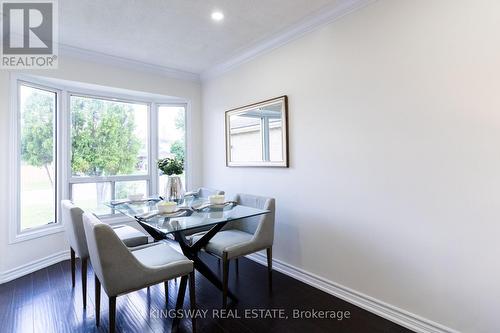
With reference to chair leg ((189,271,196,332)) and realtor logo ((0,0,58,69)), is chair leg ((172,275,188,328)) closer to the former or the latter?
chair leg ((189,271,196,332))

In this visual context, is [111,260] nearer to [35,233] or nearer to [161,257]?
[161,257]

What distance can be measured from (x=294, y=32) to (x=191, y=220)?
2.16m

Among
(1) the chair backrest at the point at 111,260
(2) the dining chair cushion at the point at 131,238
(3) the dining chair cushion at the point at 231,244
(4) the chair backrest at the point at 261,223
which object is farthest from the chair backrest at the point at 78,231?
(4) the chair backrest at the point at 261,223

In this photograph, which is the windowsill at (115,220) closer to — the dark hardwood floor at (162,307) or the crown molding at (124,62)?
the dark hardwood floor at (162,307)

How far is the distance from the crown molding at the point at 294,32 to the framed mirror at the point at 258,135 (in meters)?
0.62

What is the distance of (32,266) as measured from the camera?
310 centimetres

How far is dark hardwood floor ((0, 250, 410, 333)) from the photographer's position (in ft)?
6.74

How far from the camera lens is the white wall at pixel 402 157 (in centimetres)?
170

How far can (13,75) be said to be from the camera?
290cm

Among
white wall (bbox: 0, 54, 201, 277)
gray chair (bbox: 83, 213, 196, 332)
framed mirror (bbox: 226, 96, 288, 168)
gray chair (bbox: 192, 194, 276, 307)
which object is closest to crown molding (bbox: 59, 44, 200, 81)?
white wall (bbox: 0, 54, 201, 277)

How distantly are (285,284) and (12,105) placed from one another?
350 cm

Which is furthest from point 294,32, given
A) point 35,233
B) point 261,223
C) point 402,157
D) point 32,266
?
point 32,266

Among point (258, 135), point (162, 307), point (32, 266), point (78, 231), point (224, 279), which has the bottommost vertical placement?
point (162, 307)

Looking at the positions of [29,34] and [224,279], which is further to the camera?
[29,34]
